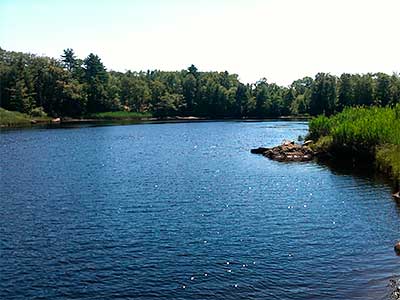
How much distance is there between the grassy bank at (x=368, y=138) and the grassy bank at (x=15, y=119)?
107901 millimetres

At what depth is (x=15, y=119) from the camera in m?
152

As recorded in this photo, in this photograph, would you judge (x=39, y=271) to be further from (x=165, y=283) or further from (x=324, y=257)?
(x=324, y=257)

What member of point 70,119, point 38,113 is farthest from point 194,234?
point 70,119

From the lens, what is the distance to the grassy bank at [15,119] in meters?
147

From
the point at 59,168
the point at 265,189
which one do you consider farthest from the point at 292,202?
the point at 59,168

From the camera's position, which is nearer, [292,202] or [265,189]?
[292,202]

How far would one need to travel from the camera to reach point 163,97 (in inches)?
7830

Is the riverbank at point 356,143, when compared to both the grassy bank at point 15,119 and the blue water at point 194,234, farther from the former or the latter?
the grassy bank at point 15,119

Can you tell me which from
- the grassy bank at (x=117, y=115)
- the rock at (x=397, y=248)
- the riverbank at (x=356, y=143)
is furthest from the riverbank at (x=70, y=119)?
the rock at (x=397, y=248)

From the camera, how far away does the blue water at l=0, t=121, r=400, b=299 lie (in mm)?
21500

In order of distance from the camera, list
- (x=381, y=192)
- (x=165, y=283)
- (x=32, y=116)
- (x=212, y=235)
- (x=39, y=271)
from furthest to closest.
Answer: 1. (x=32, y=116)
2. (x=381, y=192)
3. (x=212, y=235)
4. (x=39, y=271)
5. (x=165, y=283)

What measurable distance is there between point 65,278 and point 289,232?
550 inches

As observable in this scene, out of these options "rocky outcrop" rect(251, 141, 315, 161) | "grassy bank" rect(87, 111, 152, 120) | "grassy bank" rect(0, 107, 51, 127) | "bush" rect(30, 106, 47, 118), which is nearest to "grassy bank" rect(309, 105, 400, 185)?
"rocky outcrop" rect(251, 141, 315, 161)

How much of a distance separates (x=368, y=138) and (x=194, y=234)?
33.6 meters
